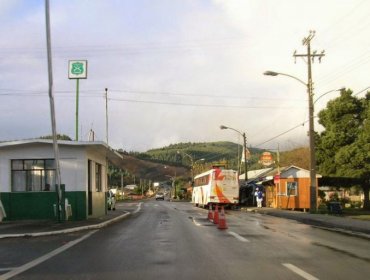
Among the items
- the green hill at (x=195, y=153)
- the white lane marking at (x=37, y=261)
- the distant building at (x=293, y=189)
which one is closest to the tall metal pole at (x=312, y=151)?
the distant building at (x=293, y=189)

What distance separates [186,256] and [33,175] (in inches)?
650

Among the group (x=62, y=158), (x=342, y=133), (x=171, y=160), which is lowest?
(x=62, y=158)

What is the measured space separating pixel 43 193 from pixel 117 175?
127960 mm

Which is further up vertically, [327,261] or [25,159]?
[25,159]

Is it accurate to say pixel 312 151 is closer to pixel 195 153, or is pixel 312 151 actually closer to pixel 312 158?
pixel 312 158

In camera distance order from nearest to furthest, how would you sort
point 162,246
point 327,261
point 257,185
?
1. point 327,261
2. point 162,246
3. point 257,185

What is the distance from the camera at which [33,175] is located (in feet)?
88.8

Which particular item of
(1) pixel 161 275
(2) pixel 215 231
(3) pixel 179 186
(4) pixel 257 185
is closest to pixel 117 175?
(3) pixel 179 186

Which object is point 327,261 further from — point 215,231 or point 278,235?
point 215,231

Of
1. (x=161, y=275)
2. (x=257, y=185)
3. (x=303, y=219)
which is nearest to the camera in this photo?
(x=161, y=275)

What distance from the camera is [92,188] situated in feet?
97.1

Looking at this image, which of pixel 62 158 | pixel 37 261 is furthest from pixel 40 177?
pixel 37 261

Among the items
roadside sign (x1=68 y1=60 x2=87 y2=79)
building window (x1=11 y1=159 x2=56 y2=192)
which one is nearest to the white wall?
building window (x1=11 y1=159 x2=56 y2=192)

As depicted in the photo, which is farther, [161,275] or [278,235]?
[278,235]
